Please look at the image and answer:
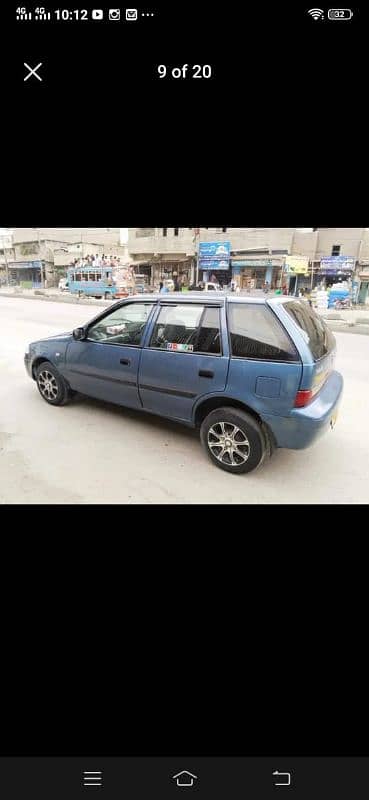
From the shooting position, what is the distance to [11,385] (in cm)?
513

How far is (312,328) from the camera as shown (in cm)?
288

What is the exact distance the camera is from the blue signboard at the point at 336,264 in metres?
24.1

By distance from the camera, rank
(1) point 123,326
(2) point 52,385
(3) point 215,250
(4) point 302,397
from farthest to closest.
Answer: (3) point 215,250, (2) point 52,385, (1) point 123,326, (4) point 302,397

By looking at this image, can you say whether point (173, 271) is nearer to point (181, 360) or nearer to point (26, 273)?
point (26, 273)

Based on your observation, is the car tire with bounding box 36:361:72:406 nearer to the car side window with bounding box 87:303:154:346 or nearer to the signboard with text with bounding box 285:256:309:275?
the car side window with bounding box 87:303:154:346

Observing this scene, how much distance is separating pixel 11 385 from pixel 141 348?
275 cm
